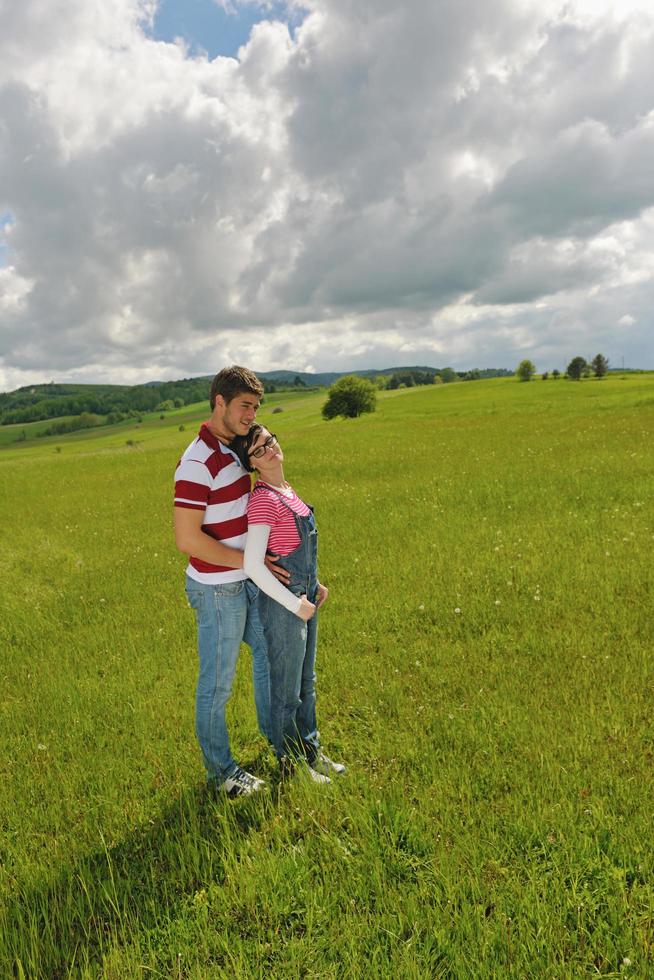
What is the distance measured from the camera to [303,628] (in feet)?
13.6

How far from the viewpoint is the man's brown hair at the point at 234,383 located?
12.4ft

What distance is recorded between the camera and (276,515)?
3877 millimetres

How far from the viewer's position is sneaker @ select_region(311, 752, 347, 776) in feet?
14.6

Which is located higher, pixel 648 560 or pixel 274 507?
pixel 274 507

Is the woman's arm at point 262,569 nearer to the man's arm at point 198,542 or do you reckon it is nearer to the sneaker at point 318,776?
the man's arm at point 198,542

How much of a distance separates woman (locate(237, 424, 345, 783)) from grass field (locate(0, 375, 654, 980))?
41 centimetres

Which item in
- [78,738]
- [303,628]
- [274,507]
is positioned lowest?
[78,738]

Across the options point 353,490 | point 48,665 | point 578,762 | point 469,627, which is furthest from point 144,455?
point 578,762

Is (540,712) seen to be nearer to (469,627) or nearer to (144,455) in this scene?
(469,627)

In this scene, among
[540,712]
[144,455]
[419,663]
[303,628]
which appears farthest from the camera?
[144,455]

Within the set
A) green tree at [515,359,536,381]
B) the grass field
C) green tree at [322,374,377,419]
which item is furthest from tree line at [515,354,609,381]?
the grass field

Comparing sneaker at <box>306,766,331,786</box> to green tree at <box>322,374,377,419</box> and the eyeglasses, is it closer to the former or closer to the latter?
the eyeglasses

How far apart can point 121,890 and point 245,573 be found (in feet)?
7.28

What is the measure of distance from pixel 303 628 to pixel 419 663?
249cm
